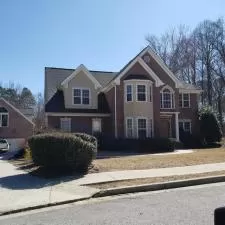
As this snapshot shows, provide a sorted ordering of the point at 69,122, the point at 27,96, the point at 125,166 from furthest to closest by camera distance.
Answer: the point at 27,96
the point at 69,122
the point at 125,166

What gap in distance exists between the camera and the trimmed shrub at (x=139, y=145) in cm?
3034

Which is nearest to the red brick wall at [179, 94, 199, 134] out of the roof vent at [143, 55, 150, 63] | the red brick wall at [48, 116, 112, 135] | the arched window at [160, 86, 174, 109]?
the arched window at [160, 86, 174, 109]

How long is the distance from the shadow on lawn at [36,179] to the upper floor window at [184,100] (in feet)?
85.5

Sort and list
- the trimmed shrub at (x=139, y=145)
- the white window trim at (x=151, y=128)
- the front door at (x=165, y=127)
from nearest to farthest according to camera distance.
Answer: the trimmed shrub at (x=139, y=145)
the white window trim at (x=151, y=128)
the front door at (x=165, y=127)

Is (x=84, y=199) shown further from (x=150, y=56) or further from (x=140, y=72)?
(x=150, y=56)

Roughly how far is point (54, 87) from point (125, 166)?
21310mm

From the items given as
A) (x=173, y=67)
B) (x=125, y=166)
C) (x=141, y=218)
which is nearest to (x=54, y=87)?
(x=125, y=166)

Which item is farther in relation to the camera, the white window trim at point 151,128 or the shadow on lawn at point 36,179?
the white window trim at point 151,128

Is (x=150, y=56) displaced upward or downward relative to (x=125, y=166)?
upward

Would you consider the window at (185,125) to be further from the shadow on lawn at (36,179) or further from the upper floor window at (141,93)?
the shadow on lawn at (36,179)

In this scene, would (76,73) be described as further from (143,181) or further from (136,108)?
(143,181)

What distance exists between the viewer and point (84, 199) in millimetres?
10273

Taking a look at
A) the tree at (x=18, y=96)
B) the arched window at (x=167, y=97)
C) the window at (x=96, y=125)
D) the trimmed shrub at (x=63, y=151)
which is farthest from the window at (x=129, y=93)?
the tree at (x=18, y=96)

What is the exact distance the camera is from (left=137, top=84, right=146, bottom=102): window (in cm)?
3338
